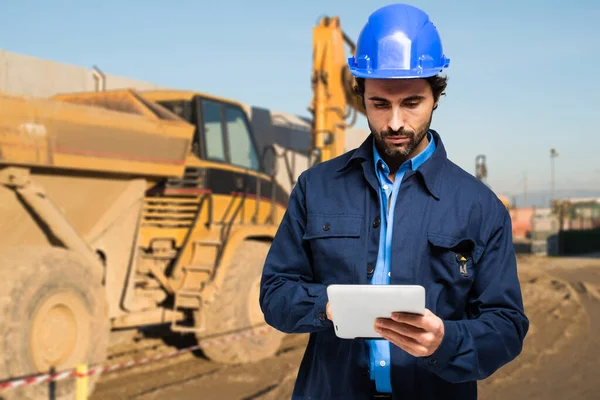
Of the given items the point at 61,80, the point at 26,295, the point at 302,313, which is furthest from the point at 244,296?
the point at 302,313

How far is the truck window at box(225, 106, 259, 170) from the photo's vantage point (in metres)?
8.54

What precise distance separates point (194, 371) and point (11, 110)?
3793 millimetres

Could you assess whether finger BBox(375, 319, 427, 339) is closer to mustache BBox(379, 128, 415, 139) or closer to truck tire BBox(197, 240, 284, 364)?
mustache BBox(379, 128, 415, 139)

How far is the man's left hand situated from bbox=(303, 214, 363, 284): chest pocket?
28 centimetres

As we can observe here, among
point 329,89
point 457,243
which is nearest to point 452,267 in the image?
point 457,243

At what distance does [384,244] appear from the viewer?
1939mm

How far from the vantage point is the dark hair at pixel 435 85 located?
201cm

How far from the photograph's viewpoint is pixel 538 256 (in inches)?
1138

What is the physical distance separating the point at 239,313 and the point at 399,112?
21.2 feet

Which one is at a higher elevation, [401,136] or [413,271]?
[401,136]

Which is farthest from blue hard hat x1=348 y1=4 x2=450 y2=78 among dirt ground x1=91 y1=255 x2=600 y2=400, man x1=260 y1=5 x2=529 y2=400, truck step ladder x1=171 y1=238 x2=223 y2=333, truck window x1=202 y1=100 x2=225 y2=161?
truck window x1=202 y1=100 x2=225 y2=161

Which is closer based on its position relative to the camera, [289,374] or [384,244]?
[384,244]

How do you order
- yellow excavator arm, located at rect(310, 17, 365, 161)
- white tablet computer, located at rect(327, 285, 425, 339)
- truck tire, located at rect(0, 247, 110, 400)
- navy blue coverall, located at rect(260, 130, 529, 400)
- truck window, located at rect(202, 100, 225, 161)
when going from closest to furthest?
white tablet computer, located at rect(327, 285, 425, 339), navy blue coverall, located at rect(260, 130, 529, 400), truck tire, located at rect(0, 247, 110, 400), truck window, located at rect(202, 100, 225, 161), yellow excavator arm, located at rect(310, 17, 365, 161)

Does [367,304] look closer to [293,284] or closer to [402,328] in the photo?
[402,328]
